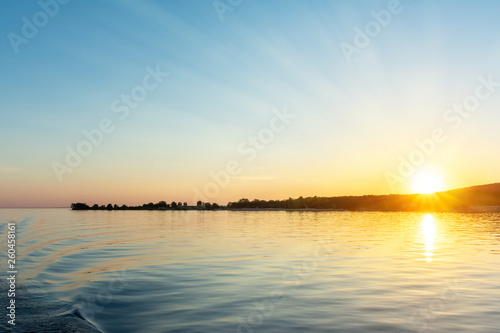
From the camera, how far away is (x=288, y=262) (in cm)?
3025

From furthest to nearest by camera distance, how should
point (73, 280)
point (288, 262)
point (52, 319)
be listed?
point (288, 262) < point (73, 280) < point (52, 319)

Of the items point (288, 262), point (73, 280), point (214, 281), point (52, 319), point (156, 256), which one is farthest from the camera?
point (156, 256)

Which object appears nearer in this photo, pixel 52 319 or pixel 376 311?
pixel 52 319

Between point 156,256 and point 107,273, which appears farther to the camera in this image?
point 156,256

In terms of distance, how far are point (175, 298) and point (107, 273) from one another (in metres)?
10.3

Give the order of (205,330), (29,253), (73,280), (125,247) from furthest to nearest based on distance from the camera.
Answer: (125,247)
(29,253)
(73,280)
(205,330)

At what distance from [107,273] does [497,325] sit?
23.2 m

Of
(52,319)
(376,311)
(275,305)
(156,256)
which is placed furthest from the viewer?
(156,256)

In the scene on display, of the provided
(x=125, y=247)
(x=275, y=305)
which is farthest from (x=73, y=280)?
(x=125, y=247)

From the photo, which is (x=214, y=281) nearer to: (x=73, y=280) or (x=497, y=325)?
(x=73, y=280)

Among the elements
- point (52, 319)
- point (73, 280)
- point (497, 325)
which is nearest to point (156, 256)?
point (73, 280)

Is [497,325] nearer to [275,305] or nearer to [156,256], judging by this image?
[275,305]

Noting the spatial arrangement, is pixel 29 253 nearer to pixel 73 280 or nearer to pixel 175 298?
pixel 73 280

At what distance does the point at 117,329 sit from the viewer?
14.4 m
